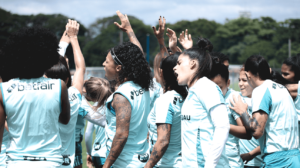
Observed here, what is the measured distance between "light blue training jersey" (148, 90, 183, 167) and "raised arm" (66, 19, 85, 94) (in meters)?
0.88

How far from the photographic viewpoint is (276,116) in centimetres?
294

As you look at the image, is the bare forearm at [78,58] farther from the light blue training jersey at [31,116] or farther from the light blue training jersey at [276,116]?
the light blue training jersey at [276,116]

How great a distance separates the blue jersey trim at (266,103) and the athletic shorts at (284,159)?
441 mm

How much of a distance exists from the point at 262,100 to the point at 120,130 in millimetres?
1407

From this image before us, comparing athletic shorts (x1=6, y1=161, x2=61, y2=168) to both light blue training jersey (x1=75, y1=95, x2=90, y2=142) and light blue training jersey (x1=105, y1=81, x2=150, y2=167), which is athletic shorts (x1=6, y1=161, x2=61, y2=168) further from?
light blue training jersey (x1=75, y1=95, x2=90, y2=142)

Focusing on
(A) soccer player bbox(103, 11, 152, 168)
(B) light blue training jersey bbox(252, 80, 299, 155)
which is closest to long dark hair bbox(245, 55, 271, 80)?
(B) light blue training jersey bbox(252, 80, 299, 155)

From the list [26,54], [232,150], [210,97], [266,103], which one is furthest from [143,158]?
[26,54]

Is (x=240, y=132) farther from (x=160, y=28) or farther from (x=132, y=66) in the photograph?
(x=160, y=28)

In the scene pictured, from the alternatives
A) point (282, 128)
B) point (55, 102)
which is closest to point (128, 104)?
point (55, 102)

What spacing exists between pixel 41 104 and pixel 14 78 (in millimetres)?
320

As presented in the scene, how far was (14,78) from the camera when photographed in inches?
91.8

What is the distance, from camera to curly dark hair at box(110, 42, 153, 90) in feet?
9.59

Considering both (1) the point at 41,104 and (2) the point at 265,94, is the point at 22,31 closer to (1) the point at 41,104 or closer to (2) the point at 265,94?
(1) the point at 41,104

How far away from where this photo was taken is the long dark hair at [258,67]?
306 cm
